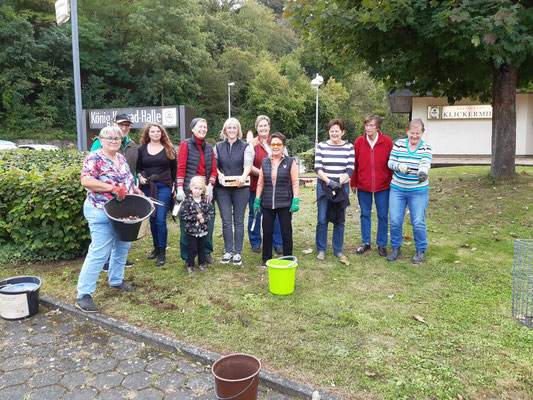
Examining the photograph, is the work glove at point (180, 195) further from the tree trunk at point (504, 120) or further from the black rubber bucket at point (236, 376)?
the tree trunk at point (504, 120)

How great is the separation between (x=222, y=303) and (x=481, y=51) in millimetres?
6347

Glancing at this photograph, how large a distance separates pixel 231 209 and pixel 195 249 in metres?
0.75

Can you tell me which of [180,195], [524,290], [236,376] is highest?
[180,195]

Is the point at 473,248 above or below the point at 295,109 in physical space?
below

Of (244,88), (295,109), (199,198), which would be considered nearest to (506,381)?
(199,198)

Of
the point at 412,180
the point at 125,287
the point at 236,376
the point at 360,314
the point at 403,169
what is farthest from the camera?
the point at 412,180

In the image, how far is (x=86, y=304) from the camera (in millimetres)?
4125

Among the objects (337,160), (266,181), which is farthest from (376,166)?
(266,181)

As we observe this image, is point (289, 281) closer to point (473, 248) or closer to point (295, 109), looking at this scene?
point (473, 248)

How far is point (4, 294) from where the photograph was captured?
13.3ft

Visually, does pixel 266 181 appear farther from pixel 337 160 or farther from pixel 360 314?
pixel 360 314

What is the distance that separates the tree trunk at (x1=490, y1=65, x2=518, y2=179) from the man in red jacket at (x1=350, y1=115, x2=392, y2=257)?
5102mm

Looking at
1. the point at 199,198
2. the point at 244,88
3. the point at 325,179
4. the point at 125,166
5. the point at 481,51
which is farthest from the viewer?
the point at 244,88

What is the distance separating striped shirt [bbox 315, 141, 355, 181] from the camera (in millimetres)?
5516
